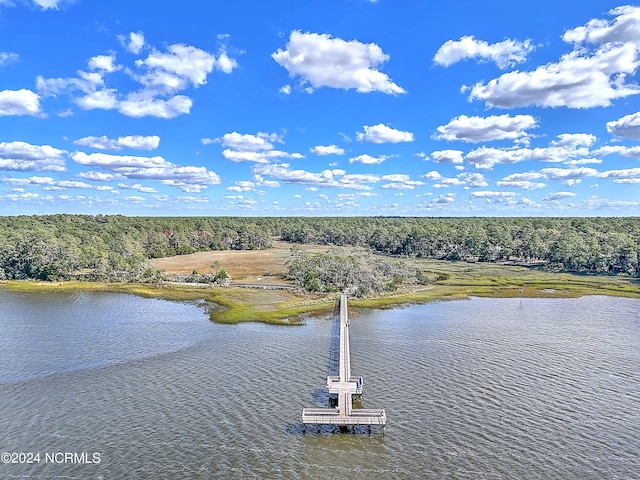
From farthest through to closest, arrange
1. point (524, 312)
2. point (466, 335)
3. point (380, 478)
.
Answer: point (524, 312) < point (466, 335) < point (380, 478)

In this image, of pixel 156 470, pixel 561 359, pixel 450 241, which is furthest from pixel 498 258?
pixel 156 470

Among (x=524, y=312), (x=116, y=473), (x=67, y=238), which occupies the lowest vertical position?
(x=116, y=473)

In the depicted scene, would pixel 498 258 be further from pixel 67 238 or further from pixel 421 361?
pixel 67 238

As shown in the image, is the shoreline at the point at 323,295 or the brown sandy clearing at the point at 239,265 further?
the brown sandy clearing at the point at 239,265

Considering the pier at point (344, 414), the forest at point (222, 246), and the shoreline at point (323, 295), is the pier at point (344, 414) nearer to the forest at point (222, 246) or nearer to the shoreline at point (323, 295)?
the shoreline at point (323, 295)

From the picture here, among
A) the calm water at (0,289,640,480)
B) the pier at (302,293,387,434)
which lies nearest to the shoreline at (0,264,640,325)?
the calm water at (0,289,640,480)

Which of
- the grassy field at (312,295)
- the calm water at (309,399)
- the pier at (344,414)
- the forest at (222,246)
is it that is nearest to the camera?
the calm water at (309,399)

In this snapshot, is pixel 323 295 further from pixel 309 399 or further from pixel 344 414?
pixel 344 414

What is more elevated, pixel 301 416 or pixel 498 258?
pixel 498 258

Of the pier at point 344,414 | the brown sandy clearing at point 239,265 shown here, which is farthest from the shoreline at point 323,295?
the pier at point 344,414
